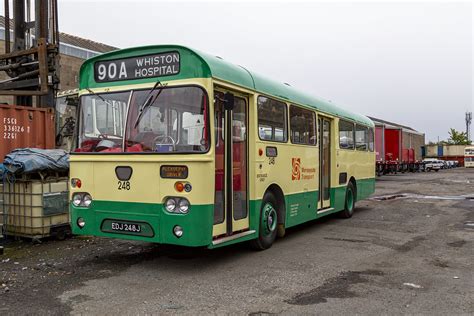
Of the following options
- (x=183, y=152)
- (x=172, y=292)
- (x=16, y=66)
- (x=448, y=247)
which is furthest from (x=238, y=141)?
(x=16, y=66)

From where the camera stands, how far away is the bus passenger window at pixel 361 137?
1262cm

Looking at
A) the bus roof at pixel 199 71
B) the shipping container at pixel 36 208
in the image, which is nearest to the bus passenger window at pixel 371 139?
the bus roof at pixel 199 71

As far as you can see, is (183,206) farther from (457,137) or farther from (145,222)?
(457,137)

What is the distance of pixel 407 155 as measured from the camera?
41.0 m

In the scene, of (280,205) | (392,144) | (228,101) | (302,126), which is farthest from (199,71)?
(392,144)

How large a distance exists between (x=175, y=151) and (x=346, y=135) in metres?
6.75

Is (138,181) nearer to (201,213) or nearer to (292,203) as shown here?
(201,213)

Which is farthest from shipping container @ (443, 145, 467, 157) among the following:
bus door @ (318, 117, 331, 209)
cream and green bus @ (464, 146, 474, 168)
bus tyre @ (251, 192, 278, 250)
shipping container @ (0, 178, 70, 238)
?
shipping container @ (0, 178, 70, 238)

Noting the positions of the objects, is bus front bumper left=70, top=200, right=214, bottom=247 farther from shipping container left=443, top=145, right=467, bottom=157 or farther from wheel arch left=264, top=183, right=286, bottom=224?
shipping container left=443, top=145, right=467, bottom=157

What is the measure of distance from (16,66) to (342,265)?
8.93 metres

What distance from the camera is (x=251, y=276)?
6.02 meters

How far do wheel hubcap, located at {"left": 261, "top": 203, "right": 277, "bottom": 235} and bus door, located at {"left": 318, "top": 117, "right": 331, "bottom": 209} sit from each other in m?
2.57

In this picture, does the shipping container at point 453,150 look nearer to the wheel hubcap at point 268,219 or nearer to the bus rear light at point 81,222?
the wheel hubcap at point 268,219

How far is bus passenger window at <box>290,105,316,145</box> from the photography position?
8.51 m
